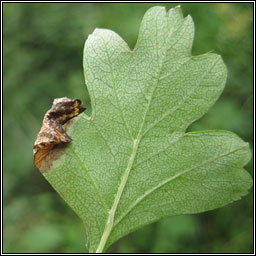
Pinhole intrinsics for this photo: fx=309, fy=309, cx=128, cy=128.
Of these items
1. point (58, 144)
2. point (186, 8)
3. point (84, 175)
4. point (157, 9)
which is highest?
point (186, 8)

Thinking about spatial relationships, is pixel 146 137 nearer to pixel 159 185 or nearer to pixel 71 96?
pixel 159 185

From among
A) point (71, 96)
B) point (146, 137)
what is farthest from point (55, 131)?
point (71, 96)

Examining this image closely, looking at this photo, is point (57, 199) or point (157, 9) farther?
point (57, 199)

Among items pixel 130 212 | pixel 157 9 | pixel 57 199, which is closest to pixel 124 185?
pixel 130 212

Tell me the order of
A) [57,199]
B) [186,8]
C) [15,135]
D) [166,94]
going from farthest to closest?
[15,135], [57,199], [186,8], [166,94]

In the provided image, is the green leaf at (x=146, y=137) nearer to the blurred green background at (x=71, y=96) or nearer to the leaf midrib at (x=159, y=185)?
the leaf midrib at (x=159, y=185)

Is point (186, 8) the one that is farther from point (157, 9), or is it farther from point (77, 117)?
point (77, 117)

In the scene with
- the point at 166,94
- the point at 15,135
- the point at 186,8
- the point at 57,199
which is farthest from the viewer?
the point at 15,135
